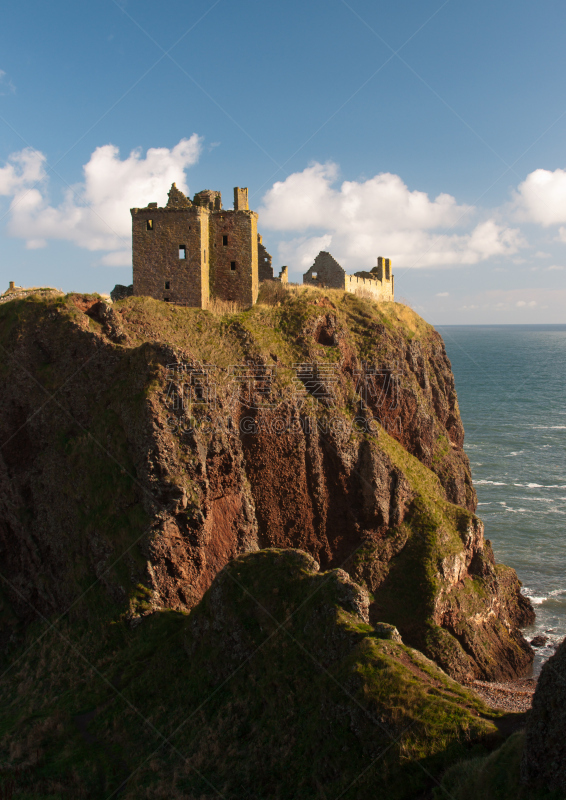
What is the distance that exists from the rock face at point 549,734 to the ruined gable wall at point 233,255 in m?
33.5

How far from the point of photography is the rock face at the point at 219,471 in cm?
3070

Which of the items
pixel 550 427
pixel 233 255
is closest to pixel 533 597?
pixel 233 255

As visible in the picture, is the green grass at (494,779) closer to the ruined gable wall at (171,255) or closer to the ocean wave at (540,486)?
the ruined gable wall at (171,255)

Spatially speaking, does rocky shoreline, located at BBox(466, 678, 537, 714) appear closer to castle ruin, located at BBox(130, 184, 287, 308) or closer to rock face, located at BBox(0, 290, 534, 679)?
rock face, located at BBox(0, 290, 534, 679)

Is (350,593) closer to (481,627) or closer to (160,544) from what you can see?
(160,544)

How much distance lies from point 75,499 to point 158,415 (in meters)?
6.50

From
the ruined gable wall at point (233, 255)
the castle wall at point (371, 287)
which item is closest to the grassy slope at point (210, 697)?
the ruined gable wall at point (233, 255)

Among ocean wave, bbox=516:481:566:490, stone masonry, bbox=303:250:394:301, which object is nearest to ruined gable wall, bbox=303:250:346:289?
stone masonry, bbox=303:250:394:301

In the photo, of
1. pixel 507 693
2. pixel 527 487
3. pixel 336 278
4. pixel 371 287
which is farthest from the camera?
pixel 527 487

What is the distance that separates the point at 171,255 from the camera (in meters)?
42.3

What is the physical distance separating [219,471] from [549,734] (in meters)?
21.8

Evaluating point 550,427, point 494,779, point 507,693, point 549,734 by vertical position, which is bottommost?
point 507,693

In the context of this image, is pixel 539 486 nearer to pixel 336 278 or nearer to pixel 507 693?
pixel 336 278

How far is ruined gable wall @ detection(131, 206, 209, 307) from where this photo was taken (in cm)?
4216
